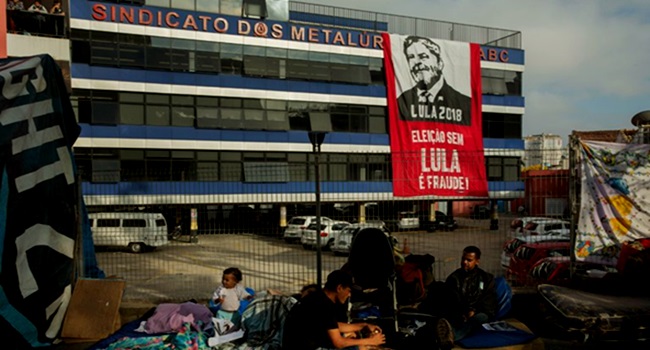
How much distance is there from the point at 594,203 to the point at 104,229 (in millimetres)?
9962

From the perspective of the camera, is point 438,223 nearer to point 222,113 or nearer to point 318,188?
point 318,188

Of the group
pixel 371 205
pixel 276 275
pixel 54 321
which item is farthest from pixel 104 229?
pixel 371 205

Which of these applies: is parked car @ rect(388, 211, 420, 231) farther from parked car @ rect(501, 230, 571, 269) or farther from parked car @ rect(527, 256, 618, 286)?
parked car @ rect(501, 230, 571, 269)

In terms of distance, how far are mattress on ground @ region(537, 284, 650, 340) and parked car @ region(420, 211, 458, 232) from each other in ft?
10.3

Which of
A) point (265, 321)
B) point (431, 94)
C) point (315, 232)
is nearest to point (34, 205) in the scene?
point (265, 321)

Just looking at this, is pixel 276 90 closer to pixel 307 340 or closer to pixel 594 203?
pixel 594 203

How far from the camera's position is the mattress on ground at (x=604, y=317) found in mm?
6922

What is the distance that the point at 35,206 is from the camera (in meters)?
7.32

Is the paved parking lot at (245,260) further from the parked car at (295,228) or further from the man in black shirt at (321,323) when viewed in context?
the man in black shirt at (321,323)

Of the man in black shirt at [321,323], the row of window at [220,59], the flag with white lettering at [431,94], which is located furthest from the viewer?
the flag with white lettering at [431,94]

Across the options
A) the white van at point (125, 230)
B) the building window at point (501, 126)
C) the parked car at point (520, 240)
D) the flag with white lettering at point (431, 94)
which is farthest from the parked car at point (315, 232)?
the building window at point (501, 126)

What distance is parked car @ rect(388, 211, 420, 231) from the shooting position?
32.3 feet

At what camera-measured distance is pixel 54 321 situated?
290 inches

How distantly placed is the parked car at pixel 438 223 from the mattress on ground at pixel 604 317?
3.14 meters
